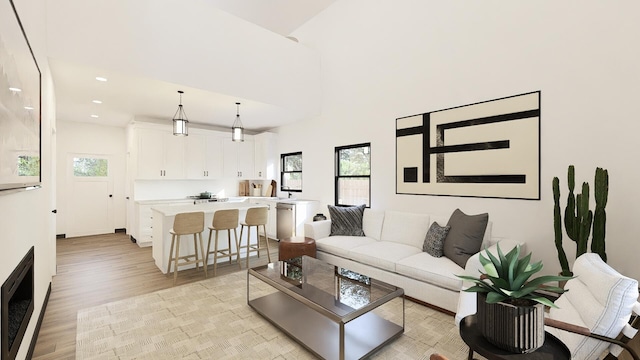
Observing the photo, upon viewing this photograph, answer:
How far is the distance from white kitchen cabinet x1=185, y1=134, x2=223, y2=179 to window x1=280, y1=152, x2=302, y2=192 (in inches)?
61.3

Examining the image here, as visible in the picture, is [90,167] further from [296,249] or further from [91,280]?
[296,249]

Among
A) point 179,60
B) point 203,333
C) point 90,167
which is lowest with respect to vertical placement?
point 203,333

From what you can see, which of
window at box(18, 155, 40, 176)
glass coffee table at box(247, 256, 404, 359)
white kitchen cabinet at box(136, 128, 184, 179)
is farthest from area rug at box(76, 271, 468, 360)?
white kitchen cabinet at box(136, 128, 184, 179)

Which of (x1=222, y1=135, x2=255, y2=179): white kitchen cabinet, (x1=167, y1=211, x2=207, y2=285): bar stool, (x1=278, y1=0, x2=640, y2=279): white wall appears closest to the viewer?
(x1=278, y1=0, x2=640, y2=279): white wall

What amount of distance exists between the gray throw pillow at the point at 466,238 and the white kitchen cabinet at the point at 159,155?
575cm

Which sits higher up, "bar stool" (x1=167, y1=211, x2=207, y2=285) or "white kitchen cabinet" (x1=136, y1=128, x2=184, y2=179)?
"white kitchen cabinet" (x1=136, y1=128, x2=184, y2=179)

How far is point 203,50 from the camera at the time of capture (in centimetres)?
408

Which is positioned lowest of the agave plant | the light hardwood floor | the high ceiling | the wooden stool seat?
the light hardwood floor

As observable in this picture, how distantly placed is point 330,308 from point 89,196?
24.1ft

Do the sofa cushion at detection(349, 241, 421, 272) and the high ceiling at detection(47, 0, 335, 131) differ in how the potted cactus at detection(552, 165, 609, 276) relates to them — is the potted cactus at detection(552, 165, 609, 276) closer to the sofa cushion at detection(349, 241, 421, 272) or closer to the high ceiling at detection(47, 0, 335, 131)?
the sofa cushion at detection(349, 241, 421, 272)

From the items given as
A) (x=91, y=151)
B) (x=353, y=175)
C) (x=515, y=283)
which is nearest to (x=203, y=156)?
(x=91, y=151)

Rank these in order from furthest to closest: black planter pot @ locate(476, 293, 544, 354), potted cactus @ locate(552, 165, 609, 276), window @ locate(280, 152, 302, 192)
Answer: window @ locate(280, 152, 302, 192), potted cactus @ locate(552, 165, 609, 276), black planter pot @ locate(476, 293, 544, 354)

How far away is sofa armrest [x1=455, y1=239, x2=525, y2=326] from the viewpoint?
79.7 inches

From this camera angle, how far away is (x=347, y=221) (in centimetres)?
455
